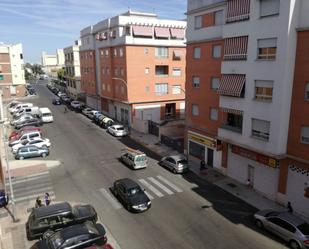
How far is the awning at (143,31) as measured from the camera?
46469 mm

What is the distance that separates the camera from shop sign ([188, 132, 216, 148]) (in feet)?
→ 98.5

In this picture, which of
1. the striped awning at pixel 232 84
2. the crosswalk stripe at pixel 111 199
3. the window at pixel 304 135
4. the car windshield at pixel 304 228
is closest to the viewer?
the car windshield at pixel 304 228

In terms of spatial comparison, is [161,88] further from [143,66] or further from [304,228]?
[304,228]

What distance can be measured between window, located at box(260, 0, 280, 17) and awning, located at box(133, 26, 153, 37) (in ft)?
90.8

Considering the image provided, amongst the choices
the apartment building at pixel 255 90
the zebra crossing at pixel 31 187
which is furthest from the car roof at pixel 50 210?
the apartment building at pixel 255 90

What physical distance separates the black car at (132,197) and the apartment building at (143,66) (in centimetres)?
2194

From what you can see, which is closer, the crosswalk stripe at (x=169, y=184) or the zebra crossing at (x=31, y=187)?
the zebra crossing at (x=31, y=187)

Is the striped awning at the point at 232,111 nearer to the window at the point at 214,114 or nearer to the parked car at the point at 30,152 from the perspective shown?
the window at the point at 214,114

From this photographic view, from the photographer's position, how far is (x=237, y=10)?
945 inches

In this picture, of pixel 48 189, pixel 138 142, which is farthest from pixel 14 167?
pixel 138 142

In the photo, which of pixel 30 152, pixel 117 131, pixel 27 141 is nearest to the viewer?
pixel 30 152

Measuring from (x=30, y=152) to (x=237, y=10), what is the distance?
90.1 ft

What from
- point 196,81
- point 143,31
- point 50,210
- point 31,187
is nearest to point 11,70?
point 143,31

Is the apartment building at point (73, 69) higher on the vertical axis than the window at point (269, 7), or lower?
lower
